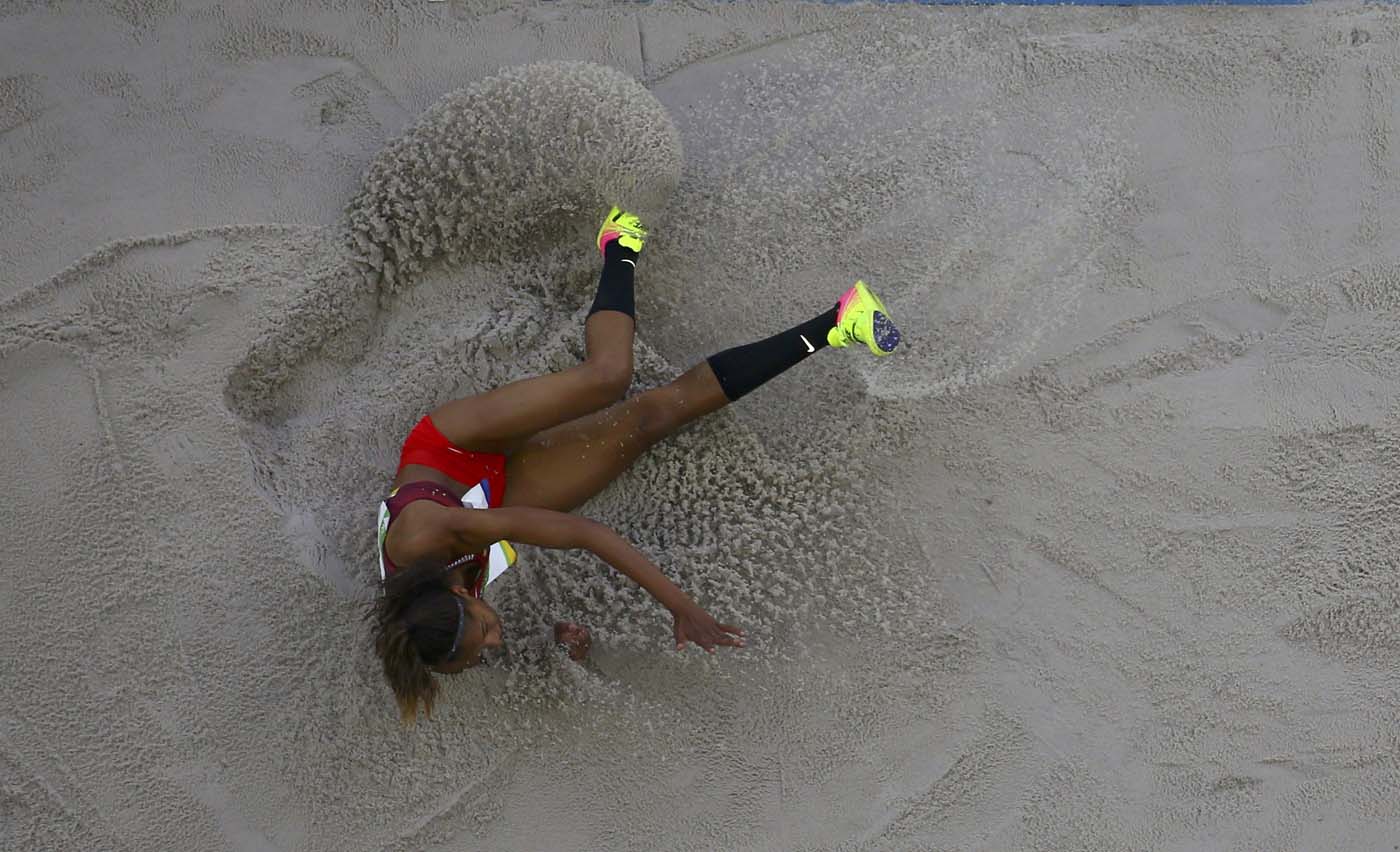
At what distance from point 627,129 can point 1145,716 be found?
4.91ft

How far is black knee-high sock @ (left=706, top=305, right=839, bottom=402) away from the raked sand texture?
145 mm

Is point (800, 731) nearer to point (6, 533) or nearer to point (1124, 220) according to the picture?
point (1124, 220)

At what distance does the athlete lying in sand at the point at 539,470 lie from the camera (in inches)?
67.7

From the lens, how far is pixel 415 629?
5.49 feet

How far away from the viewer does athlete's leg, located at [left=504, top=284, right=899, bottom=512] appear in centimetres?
196

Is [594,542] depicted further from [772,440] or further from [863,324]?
[863,324]

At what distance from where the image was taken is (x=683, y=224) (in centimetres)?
223

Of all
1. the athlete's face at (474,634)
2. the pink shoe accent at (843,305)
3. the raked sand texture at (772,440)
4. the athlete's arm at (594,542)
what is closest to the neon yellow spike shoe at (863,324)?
the pink shoe accent at (843,305)

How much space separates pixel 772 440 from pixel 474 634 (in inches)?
28.3

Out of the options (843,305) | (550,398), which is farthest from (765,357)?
(550,398)

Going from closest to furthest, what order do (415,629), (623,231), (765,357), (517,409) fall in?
(415,629) < (517,409) < (765,357) < (623,231)

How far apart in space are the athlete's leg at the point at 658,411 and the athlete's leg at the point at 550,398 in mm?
55

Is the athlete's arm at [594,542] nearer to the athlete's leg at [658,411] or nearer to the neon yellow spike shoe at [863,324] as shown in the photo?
the athlete's leg at [658,411]

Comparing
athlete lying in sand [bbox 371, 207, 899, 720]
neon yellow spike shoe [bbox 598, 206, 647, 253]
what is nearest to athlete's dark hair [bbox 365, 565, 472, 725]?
athlete lying in sand [bbox 371, 207, 899, 720]
